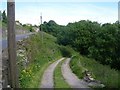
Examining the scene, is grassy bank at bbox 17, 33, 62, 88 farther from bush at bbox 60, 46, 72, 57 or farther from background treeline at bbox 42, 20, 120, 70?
bush at bbox 60, 46, 72, 57

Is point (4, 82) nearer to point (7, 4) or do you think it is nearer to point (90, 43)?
point (7, 4)

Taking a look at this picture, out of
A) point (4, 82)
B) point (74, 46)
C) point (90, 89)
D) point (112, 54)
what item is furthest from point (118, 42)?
point (4, 82)

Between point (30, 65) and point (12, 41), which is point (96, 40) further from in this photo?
point (12, 41)

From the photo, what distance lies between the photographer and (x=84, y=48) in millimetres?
72062

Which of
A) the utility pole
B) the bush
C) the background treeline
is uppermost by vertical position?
the utility pole

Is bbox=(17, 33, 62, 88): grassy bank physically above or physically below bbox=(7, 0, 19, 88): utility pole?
below

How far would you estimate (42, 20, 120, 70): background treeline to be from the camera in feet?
172

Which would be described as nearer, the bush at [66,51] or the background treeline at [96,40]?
the background treeline at [96,40]

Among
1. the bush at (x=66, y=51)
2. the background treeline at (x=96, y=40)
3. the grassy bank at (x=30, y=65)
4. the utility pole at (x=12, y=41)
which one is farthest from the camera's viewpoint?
the bush at (x=66, y=51)

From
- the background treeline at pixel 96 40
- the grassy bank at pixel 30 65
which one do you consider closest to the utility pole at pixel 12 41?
the grassy bank at pixel 30 65

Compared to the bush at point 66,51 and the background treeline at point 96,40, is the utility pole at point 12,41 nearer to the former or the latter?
the background treeline at point 96,40

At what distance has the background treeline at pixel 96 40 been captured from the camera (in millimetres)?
52312

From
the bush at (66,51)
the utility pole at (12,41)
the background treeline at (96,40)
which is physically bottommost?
the bush at (66,51)

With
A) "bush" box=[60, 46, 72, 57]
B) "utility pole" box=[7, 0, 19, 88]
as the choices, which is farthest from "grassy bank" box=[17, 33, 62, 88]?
"bush" box=[60, 46, 72, 57]
